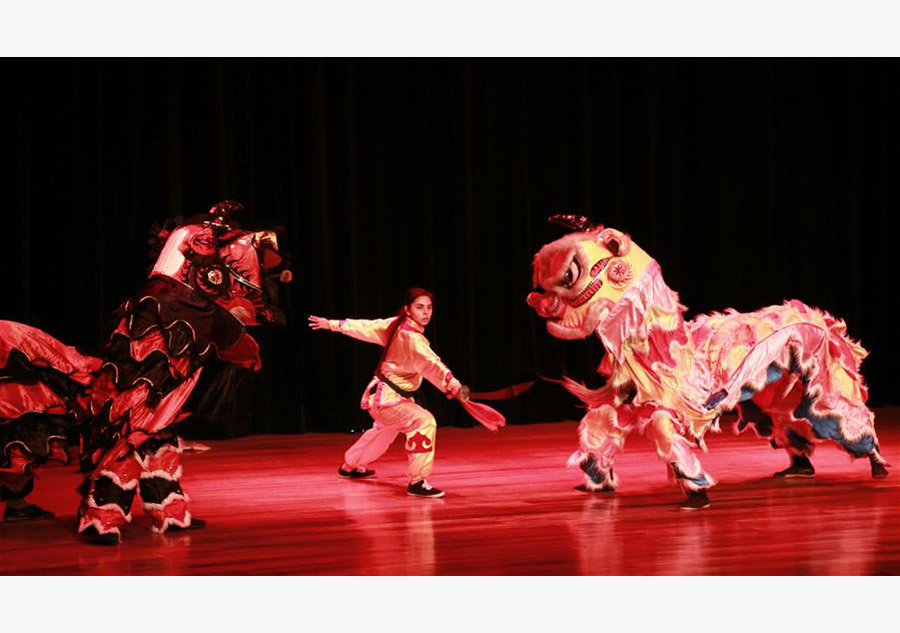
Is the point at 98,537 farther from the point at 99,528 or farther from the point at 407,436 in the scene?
the point at 407,436

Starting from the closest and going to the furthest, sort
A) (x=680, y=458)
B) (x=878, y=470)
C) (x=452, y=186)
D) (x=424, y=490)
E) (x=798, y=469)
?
(x=680, y=458) → (x=424, y=490) → (x=878, y=470) → (x=798, y=469) → (x=452, y=186)

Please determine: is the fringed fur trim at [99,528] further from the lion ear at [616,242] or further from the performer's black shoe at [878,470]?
the performer's black shoe at [878,470]

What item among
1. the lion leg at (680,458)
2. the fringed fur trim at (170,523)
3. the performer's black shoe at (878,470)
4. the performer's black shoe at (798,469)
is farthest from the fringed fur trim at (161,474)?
the performer's black shoe at (878,470)

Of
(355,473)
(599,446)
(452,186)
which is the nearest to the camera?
(599,446)

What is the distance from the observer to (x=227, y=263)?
4062 mm

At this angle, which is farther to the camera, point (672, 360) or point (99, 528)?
point (672, 360)

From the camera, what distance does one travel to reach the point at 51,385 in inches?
156

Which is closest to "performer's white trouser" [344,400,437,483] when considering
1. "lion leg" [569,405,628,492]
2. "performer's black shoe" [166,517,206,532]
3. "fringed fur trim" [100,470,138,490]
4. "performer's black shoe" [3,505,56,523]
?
"lion leg" [569,405,628,492]

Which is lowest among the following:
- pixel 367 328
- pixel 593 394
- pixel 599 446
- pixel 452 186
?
A: pixel 599 446

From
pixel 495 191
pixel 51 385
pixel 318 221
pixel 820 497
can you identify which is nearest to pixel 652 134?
pixel 495 191

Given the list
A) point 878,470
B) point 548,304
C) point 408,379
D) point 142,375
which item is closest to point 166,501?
point 142,375

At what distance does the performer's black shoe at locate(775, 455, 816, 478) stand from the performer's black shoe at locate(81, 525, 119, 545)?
2.93 metres

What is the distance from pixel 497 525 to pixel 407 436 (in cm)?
84

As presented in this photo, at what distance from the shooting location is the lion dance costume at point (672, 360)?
4.32 m
